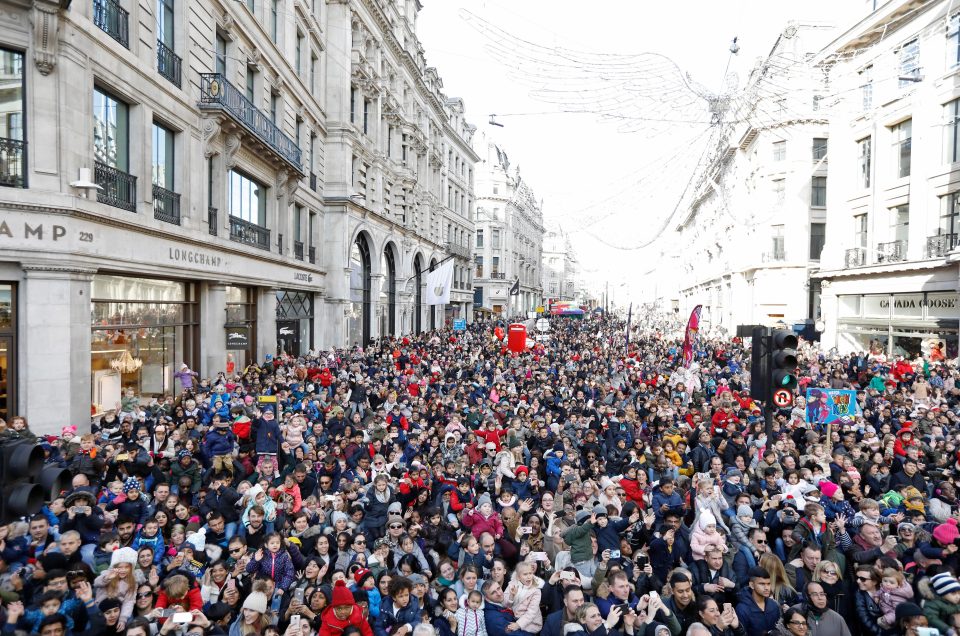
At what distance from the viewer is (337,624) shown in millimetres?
5574

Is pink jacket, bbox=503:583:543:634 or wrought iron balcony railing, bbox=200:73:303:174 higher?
wrought iron balcony railing, bbox=200:73:303:174

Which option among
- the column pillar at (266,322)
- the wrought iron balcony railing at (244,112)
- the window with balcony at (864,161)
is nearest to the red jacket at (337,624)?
the wrought iron balcony railing at (244,112)

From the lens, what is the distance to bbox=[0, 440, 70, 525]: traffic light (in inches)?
147

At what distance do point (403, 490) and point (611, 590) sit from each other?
3.81 meters

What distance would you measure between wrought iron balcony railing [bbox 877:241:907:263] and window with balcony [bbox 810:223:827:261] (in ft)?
35.6

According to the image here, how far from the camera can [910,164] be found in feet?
81.8

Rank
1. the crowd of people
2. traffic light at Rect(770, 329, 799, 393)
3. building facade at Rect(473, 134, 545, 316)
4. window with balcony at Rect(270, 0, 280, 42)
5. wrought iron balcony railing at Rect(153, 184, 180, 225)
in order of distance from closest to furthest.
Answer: the crowd of people, traffic light at Rect(770, 329, 799, 393), wrought iron balcony railing at Rect(153, 184, 180, 225), window with balcony at Rect(270, 0, 280, 42), building facade at Rect(473, 134, 545, 316)

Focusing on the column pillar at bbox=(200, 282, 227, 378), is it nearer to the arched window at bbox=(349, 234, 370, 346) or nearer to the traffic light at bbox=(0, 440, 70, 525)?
the arched window at bbox=(349, 234, 370, 346)

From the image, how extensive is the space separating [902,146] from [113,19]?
29563 millimetres

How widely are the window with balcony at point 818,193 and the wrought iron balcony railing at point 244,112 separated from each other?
3141 centimetres

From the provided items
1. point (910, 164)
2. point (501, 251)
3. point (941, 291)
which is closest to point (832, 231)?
point (910, 164)

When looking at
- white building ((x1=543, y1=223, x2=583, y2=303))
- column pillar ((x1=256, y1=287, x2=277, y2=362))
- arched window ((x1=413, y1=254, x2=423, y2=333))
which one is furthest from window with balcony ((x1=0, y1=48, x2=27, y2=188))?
white building ((x1=543, y1=223, x2=583, y2=303))

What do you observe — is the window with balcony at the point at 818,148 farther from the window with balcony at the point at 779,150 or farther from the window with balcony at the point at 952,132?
the window with balcony at the point at 952,132

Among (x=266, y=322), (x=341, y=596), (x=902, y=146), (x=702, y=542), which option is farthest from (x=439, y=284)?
(x=341, y=596)
